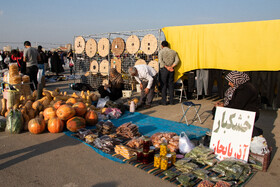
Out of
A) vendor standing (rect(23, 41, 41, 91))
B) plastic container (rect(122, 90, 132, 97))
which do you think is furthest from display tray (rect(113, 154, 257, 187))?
vendor standing (rect(23, 41, 41, 91))

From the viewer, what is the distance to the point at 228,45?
26.7 ft

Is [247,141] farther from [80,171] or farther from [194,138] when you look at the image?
[80,171]

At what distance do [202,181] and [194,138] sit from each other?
83.2 inches

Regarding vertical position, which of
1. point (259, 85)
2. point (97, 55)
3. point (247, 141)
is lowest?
point (247, 141)

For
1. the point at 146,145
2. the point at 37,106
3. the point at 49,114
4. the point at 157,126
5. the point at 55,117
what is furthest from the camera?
the point at 37,106

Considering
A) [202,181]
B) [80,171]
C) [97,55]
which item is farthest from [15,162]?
[97,55]

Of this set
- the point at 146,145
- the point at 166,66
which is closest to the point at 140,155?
the point at 146,145

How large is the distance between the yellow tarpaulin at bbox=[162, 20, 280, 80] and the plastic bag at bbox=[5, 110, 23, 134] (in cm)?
592

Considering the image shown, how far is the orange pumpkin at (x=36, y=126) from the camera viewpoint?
572 cm

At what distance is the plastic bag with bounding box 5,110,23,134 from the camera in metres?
5.81

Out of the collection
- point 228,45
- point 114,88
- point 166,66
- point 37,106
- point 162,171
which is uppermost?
point 228,45

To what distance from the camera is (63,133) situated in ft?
19.2

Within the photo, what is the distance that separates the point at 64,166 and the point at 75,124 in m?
1.81

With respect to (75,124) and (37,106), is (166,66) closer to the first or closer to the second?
(75,124)
